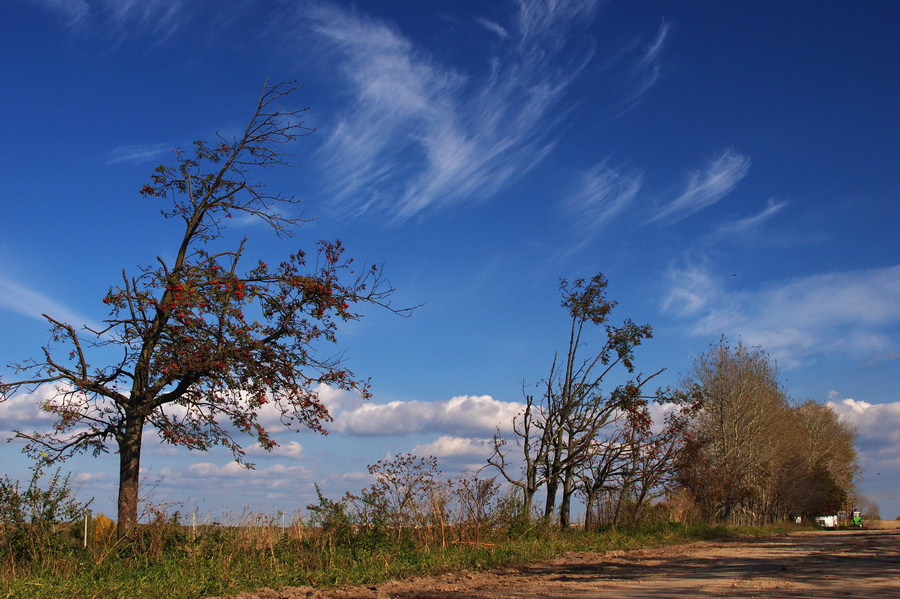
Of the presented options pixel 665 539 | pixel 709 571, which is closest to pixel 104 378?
pixel 709 571

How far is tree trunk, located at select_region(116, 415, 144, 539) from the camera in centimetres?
1212

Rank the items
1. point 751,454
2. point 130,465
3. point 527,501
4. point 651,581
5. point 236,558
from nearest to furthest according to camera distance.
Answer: point 651,581 < point 236,558 < point 130,465 < point 527,501 < point 751,454


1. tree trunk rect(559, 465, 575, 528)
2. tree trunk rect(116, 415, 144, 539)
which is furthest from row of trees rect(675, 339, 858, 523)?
tree trunk rect(116, 415, 144, 539)

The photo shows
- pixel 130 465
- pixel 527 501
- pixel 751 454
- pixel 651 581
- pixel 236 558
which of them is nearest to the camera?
pixel 651 581

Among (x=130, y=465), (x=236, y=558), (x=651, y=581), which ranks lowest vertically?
(x=651, y=581)

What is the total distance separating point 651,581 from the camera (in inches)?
416

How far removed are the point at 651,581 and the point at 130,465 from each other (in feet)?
30.0

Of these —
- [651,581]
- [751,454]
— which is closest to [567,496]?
[651,581]

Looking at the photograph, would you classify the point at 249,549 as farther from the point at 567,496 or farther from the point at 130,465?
the point at 567,496

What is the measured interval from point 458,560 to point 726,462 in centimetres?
2925

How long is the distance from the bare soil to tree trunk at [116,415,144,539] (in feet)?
15.4

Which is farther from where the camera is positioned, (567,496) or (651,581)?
(567,496)

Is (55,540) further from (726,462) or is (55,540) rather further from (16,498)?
(726,462)

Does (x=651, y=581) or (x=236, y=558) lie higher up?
(x=236, y=558)
